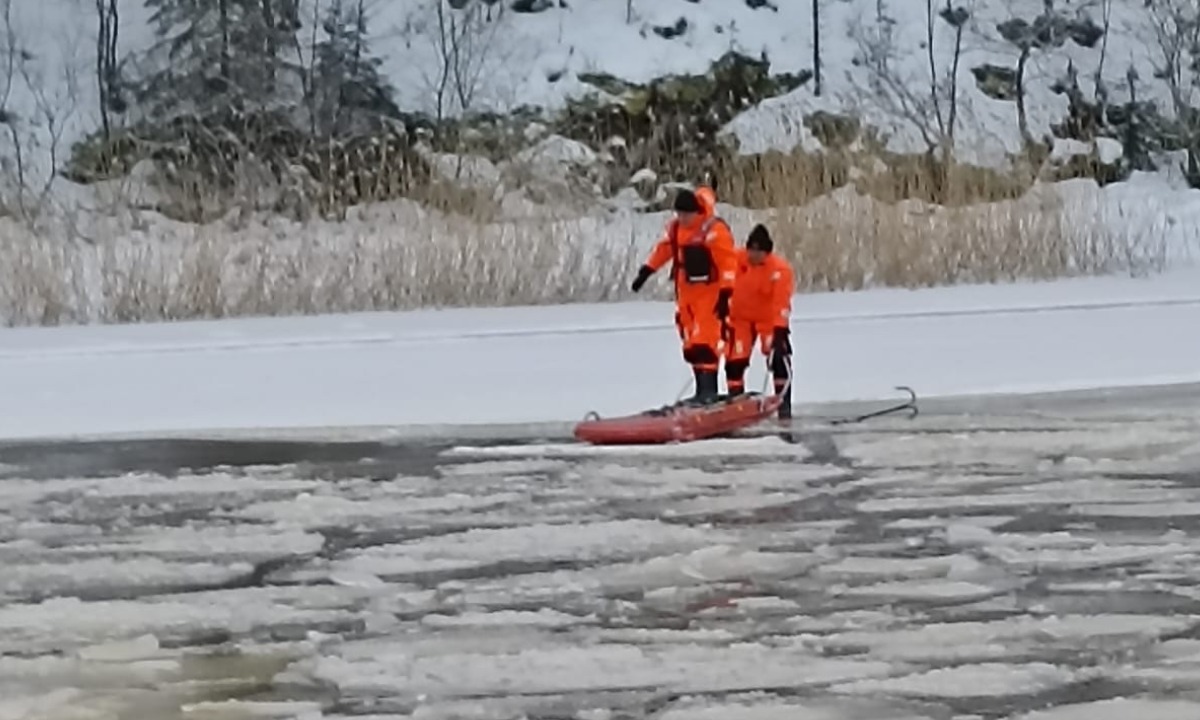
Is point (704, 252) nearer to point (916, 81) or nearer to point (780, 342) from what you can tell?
point (780, 342)

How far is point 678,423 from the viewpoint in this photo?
33.1 ft

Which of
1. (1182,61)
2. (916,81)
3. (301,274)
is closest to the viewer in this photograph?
(301,274)

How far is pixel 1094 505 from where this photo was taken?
8.51 m

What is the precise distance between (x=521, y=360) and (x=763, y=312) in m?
3.06

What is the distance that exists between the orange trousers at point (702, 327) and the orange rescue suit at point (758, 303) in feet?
0.59

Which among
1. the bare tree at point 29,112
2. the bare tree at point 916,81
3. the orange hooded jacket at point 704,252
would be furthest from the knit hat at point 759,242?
the bare tree at point 916,81

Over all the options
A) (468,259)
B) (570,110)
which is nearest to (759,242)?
(468,259)

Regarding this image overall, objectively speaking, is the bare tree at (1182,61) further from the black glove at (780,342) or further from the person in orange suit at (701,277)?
the person in orange suit at (701,277)

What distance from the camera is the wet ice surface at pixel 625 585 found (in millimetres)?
5875

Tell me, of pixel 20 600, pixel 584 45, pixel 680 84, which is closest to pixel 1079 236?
pixel 680 84

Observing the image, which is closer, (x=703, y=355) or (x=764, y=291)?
(x=703, y=355)

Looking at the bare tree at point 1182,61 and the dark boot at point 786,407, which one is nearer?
the dark boot at point 786,407

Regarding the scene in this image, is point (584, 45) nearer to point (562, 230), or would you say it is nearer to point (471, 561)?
point (562, 230)

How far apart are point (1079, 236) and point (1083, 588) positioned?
12.2m
